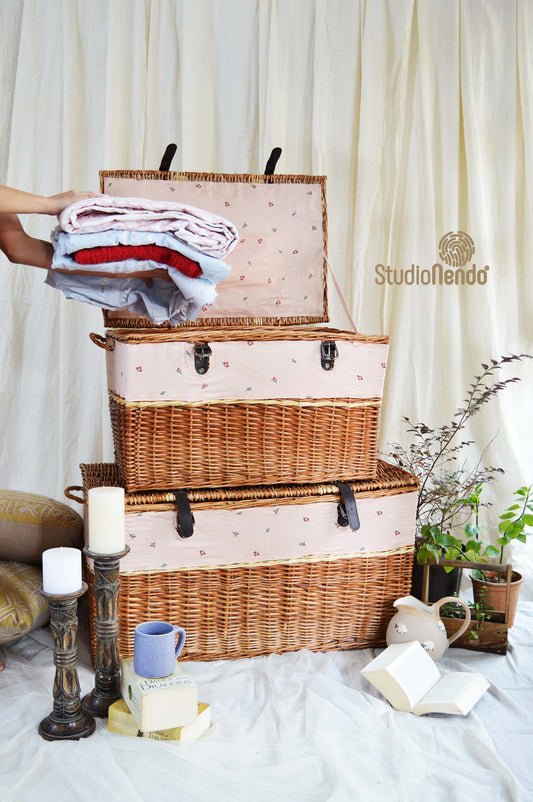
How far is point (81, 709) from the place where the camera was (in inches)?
53.8

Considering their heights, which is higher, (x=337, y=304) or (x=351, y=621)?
(x=337, y=304)

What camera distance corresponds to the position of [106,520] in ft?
4.58

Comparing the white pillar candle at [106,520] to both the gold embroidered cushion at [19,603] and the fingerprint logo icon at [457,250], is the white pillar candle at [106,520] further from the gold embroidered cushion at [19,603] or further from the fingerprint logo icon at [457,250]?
the fingerprint logo icon at [457,250]

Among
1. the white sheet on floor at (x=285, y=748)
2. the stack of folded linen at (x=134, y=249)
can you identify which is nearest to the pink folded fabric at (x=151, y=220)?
the stack of folded linen at (x=134, y=249)

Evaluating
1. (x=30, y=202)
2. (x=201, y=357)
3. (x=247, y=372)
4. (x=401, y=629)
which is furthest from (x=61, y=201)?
(x=401, y=629)

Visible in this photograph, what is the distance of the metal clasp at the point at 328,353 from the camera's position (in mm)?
1712

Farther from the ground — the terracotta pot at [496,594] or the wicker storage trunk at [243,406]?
the wicker storage trunk at [243,406]

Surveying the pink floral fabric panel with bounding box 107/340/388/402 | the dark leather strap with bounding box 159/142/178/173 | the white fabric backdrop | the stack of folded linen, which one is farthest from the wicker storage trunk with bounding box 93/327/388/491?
the white fabric backdrop

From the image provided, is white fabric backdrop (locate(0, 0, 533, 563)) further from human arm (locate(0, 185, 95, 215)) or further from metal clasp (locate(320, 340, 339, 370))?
human arm (locate(0, 185, 95, 215))

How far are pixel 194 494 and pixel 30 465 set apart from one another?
91cm

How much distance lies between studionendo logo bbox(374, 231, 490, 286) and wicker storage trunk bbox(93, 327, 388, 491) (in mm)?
659

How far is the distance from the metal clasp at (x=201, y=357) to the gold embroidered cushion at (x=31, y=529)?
1.73 ft

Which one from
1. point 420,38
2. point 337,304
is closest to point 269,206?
point 337,304

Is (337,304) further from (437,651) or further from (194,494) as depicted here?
(437,651)
